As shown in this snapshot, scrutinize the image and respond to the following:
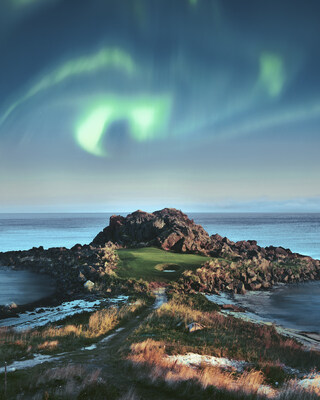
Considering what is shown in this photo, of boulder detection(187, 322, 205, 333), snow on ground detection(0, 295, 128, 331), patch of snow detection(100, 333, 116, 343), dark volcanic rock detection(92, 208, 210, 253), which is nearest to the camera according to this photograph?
patch of snow detection(100, 333, 116, 343)

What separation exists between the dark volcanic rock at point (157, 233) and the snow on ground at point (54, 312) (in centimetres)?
2571

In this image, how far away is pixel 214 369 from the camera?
12.5 meters

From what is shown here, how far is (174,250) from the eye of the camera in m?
55.1

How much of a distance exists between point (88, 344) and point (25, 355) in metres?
3.55

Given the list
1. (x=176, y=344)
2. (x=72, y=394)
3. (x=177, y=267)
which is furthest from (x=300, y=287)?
(x=72, y=394)

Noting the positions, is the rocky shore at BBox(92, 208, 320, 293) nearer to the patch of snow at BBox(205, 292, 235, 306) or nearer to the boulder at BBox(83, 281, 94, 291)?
the patch of snow at BBox(205, 292, 235, 306)

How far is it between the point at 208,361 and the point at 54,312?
60.9ft

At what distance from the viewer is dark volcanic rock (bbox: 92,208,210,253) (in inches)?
2196

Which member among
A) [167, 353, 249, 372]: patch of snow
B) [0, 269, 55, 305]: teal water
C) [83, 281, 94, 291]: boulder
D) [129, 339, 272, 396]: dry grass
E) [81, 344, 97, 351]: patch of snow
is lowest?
[0, 269, 55, 305]: teal water

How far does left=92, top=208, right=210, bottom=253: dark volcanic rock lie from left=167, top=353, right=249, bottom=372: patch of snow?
39.7 metres

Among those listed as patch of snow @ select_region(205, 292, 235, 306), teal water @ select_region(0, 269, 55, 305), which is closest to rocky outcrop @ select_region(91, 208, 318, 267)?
patch of snow @ select_region(205, 292, 235, 306)

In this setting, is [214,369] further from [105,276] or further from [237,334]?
[105,276]

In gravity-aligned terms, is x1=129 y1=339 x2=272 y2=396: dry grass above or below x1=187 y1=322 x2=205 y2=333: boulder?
above

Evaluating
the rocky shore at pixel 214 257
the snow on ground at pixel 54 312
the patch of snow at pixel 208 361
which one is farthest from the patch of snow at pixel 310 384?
the rocky shore at pixel 214 257
